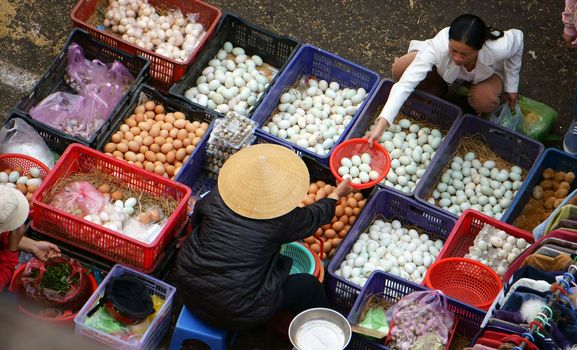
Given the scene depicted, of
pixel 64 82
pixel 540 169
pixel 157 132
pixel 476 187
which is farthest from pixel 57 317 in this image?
pixel 540 169

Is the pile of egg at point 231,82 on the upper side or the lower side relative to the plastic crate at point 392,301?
upper

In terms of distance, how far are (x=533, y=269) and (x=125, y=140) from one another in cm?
255

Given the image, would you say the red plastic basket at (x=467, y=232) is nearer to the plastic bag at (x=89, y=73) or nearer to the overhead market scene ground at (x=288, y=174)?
the overhead market scene ground at (x=288, y=174)

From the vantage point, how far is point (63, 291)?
486cm

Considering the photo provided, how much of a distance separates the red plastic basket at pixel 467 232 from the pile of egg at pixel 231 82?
1527 mm

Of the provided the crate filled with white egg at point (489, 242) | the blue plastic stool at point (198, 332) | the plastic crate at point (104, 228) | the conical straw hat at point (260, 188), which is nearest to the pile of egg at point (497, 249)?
the crate filled with white egg at point (489, 242)

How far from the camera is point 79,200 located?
5148 mm

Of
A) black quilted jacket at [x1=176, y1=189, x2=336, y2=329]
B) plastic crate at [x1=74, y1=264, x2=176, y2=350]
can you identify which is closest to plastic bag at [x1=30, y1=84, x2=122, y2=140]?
plastic crate at [x1=74, y1=264, x2=176, y2=350]

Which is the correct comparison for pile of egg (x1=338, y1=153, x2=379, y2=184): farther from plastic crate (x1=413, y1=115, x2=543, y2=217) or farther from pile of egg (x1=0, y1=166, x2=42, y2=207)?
pile of egg (x1=0, y1=166, x2=42, y2=207)

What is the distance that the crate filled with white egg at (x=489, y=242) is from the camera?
17.0ft

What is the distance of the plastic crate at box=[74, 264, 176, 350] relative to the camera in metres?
4.72

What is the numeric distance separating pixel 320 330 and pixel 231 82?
198 cm

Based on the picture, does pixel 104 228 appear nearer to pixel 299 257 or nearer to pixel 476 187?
pixel 299 257

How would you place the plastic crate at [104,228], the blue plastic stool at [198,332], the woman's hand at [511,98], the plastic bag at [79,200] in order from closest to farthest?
the blue plastic stool at [198,332] < the plastic crate at [104,228] < the plastic bag at [79,200] < the woman's hand at [511,98]
